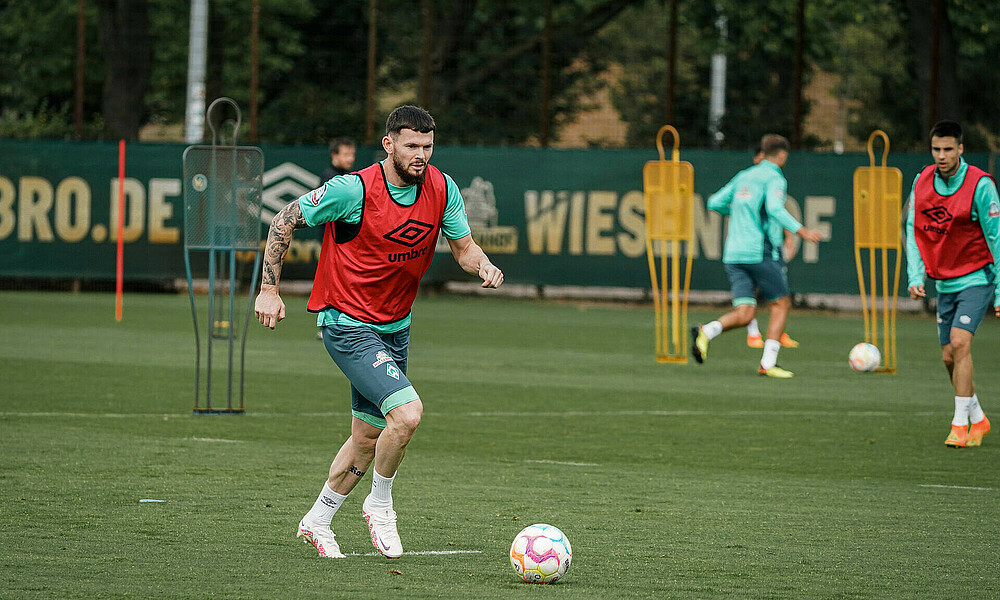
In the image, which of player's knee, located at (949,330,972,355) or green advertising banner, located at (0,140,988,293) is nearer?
player's knee, located at (949,330,972,355)

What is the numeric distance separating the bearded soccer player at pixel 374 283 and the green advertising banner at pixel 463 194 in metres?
16.2

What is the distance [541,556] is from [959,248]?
214 inches

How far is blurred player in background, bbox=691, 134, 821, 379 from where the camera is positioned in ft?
46.8

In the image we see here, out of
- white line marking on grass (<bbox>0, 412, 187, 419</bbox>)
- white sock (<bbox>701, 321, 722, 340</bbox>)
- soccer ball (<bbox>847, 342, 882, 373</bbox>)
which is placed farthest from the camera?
white sock (<bbox>701, 321, 722, 340</bbox>)

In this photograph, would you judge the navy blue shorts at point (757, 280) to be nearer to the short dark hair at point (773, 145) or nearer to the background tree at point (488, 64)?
the short dark hair at point (773, 145)

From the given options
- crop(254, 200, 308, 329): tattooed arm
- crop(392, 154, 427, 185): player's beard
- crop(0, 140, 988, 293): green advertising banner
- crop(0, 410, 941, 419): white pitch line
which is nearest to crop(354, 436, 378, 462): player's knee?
crop(254, 200, 308, 329): tattooed arm

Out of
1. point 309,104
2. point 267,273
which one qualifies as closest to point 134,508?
point 267,273

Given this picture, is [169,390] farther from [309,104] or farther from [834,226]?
[309,104]

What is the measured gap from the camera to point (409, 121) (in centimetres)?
609

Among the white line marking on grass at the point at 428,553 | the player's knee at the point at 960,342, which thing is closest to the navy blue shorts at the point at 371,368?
the white line marking on grass at the point at 428,553

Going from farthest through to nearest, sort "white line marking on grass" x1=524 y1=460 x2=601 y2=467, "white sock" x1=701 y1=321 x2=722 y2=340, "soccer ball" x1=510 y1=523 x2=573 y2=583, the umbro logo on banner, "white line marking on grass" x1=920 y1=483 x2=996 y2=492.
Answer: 1. "white sock" x1=701 y1=321 x2=722 y2=340
2. "white line marking on grass" x1=524 y1=460 x2=601 y2=467
3. "white line marking on grass" x1=920 y1=483 x2=996 y2=492
4. the umbro logo on banner
5. "soccer ball" x1=510 y1=523 x2=573 y2=583

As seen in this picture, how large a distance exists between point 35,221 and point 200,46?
16.9 ft

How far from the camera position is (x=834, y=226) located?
22016 mm

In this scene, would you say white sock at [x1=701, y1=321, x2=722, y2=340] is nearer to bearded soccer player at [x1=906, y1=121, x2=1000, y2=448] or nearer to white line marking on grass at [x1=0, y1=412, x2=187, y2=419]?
bearded soccer player at [x1=906, y1=121, x2=1000, y2=448]
